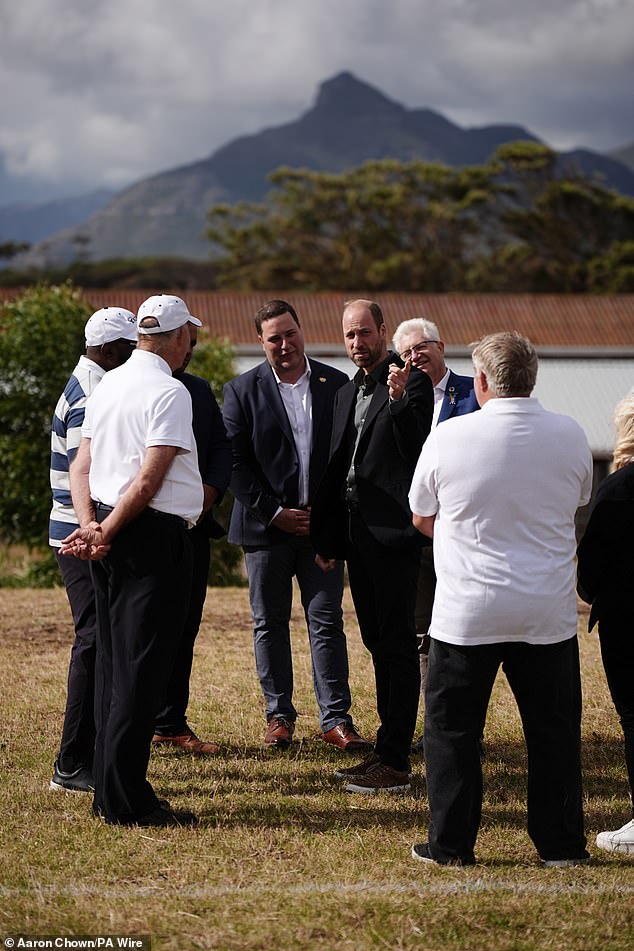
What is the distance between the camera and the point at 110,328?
545 centimetres

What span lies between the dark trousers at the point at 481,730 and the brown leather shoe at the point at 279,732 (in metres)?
1.93

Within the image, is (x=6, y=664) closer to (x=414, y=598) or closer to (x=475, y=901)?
(x=414, y=598)

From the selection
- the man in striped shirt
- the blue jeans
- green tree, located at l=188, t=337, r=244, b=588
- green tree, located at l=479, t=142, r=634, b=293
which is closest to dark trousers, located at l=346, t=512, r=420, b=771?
the blue jeans

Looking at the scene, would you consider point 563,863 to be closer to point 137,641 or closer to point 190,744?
point 137,641

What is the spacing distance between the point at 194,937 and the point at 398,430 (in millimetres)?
2601

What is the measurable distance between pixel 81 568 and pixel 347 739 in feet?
5.78

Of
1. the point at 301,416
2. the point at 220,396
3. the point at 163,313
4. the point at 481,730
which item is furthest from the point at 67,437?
the point at 220,396

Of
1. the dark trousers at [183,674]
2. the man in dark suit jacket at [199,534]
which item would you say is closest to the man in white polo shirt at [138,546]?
the man in dark suit jacket at [199,534]

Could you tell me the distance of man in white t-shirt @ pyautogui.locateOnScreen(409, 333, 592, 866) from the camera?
14.1ft

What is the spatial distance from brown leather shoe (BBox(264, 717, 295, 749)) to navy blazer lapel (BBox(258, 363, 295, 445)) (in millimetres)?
1498

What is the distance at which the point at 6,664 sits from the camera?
856 cm

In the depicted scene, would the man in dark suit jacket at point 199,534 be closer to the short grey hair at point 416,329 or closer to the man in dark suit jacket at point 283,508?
the man in dark suit jacket at point 283,508

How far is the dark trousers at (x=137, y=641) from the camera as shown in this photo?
4.82 meters

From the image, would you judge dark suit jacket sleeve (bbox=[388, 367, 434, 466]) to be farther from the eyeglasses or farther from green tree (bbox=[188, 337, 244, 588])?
green tree (bbox=[188, 337, 244, 588])
